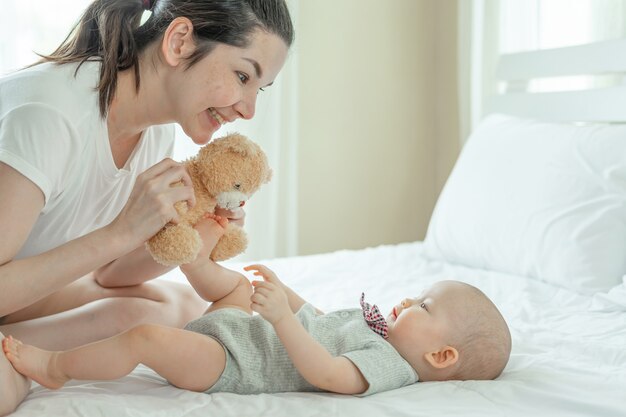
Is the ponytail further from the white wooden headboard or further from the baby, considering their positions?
the white wooden headboard

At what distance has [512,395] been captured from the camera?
46.0 inches

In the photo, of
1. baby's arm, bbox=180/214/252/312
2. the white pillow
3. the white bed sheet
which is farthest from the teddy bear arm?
the white pillow

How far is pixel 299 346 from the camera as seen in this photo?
1133 millimetres

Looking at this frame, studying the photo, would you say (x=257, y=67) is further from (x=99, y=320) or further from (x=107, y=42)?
→ (x=99, y=320)

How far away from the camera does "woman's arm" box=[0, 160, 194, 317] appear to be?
1.15 m

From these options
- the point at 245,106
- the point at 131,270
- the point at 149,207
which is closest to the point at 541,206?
the point at 245,106

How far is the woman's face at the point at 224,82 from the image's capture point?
4.37 ft

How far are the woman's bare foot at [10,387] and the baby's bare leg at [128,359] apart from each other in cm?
2

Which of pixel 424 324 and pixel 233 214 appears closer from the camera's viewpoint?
pixel 424 324

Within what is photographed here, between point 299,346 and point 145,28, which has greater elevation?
point 145,28

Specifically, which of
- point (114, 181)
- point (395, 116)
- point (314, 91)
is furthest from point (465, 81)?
point (114, 181)

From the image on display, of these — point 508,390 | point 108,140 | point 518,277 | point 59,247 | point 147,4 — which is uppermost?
point 147,4

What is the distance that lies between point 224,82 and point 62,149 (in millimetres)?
302

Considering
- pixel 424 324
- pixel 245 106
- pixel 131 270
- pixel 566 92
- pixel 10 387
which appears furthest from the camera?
pixel 566 92
